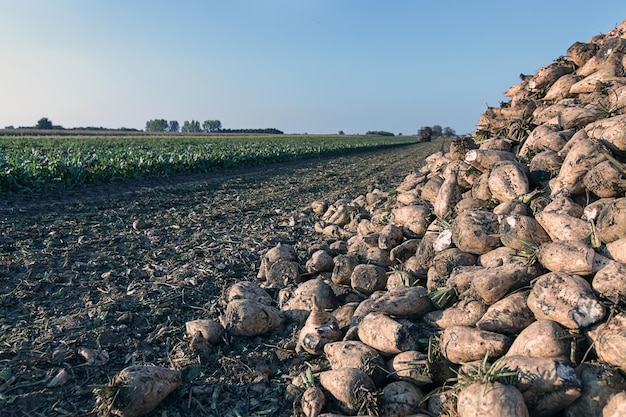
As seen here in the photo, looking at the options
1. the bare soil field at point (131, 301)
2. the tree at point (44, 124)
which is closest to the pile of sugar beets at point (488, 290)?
the bare soil field at point (131, 301)

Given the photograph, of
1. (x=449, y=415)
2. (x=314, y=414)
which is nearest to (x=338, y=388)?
(x=314, y=414)

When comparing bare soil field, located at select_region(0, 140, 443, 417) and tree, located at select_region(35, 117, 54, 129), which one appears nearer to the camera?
bare soil field, located at select_region(0, 140, 443, 417)

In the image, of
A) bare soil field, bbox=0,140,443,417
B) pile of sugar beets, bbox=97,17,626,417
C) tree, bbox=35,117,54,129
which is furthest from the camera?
tree, bbox=35,117,54,129

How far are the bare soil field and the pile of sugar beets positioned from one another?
213 millimetres

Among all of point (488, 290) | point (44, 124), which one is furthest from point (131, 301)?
point (44, 124)

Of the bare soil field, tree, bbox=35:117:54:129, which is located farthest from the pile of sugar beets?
tree, bbox=35:117:54:129

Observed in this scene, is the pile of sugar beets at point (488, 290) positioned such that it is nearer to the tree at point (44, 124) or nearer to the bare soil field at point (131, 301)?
the bare soil field at point (131, 301)

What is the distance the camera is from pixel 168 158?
1477 centimetres

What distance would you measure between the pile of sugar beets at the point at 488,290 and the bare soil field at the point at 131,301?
0.21m

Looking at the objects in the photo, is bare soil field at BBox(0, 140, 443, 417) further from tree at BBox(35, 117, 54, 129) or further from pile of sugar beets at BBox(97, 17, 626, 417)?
tree at BBox(35, 117, 54, 129)

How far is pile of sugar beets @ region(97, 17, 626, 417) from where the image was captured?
7.15 feet

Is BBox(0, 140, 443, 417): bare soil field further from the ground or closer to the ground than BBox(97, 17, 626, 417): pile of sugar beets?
closer to the ground

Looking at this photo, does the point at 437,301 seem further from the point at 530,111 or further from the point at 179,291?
the point at 530,111

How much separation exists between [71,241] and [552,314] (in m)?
5.78
